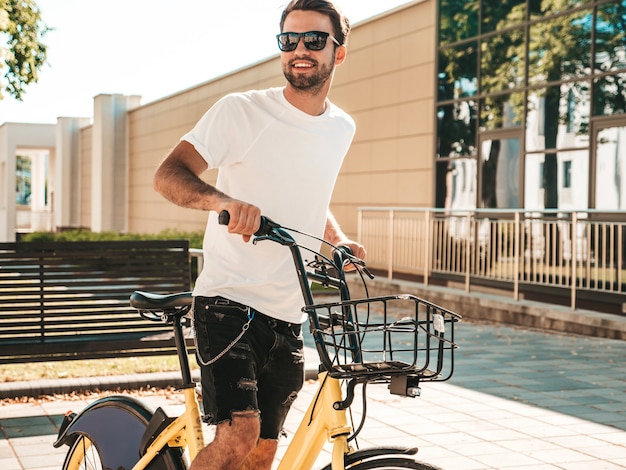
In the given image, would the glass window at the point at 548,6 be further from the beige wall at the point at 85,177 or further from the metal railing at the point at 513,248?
the beige wall at the point at 85,177

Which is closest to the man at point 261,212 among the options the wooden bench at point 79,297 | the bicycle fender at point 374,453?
the bicycle fender at point 374,453

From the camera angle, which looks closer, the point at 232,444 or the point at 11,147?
the point at 232,444

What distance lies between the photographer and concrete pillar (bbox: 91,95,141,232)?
1534 inches

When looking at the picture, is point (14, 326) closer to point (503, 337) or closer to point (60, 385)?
point (60, 385)

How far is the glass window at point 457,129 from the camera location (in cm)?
1723

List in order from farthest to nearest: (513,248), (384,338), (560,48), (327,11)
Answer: (560,48) < (513,248) < (327,11) < (384,338)

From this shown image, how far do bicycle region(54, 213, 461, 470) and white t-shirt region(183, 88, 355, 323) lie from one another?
0.42 feet

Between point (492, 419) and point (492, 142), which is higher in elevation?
point (492, 142)

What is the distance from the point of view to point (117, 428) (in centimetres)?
360

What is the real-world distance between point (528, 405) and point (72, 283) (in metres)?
3.55

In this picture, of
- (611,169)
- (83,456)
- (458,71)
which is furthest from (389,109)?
(83,456)

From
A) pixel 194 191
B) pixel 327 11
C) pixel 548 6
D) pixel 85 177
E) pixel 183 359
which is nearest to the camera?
pixel 194 191

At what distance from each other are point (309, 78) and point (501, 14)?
45.5 feet

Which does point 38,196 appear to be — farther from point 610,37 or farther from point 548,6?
point 610,37
